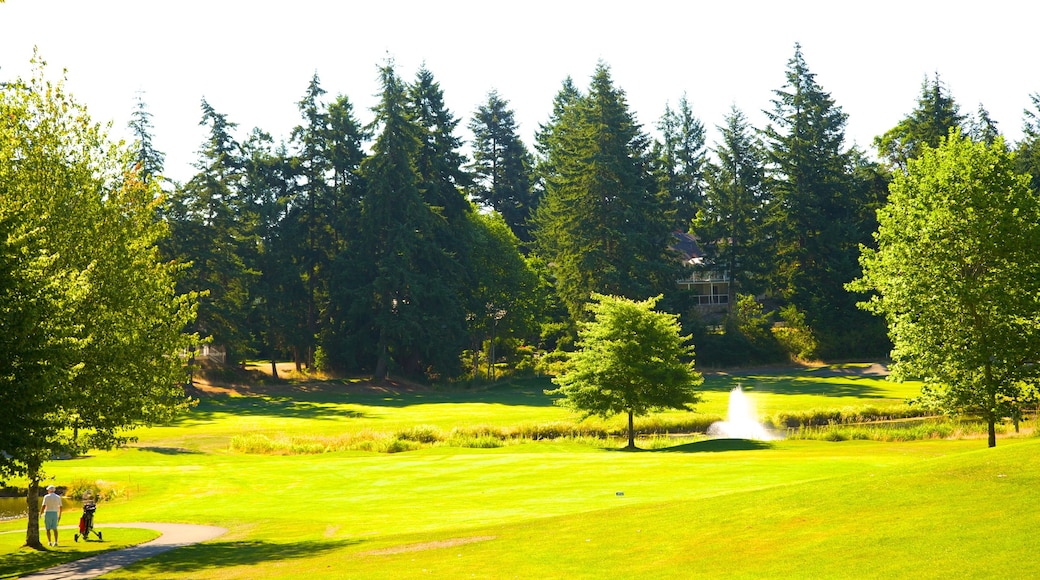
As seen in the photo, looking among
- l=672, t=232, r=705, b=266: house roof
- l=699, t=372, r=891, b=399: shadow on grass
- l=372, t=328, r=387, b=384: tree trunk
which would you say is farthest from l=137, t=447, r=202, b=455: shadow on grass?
l=672, t=232, r=705, b=266: house roof

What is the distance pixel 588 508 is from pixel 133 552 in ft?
42.2

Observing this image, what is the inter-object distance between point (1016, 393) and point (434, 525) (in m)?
23.1

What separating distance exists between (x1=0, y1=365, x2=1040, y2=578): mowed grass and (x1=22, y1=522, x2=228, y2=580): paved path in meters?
0.79

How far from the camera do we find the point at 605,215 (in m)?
101

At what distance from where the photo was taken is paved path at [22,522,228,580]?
23922 mm

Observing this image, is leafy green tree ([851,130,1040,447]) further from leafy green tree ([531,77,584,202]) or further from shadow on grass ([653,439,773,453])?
leafy green tree ([531,77,584,202])

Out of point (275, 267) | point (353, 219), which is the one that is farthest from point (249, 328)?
point (353, 219)

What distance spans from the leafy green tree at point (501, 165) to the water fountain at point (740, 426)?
71814 millimetres

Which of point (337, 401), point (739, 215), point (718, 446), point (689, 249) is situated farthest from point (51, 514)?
point (689, 249)

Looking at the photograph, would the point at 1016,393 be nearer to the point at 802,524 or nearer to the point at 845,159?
the point at 802,524

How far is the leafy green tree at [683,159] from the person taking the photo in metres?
143

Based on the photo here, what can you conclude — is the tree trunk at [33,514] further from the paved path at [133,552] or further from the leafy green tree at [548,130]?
the leafy green tree at [548,130]

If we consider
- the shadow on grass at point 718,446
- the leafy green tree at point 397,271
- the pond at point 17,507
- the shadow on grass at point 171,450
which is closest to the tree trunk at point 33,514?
the pond at point 17,507

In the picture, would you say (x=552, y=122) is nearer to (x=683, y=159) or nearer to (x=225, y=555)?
(x=683, y=159)
